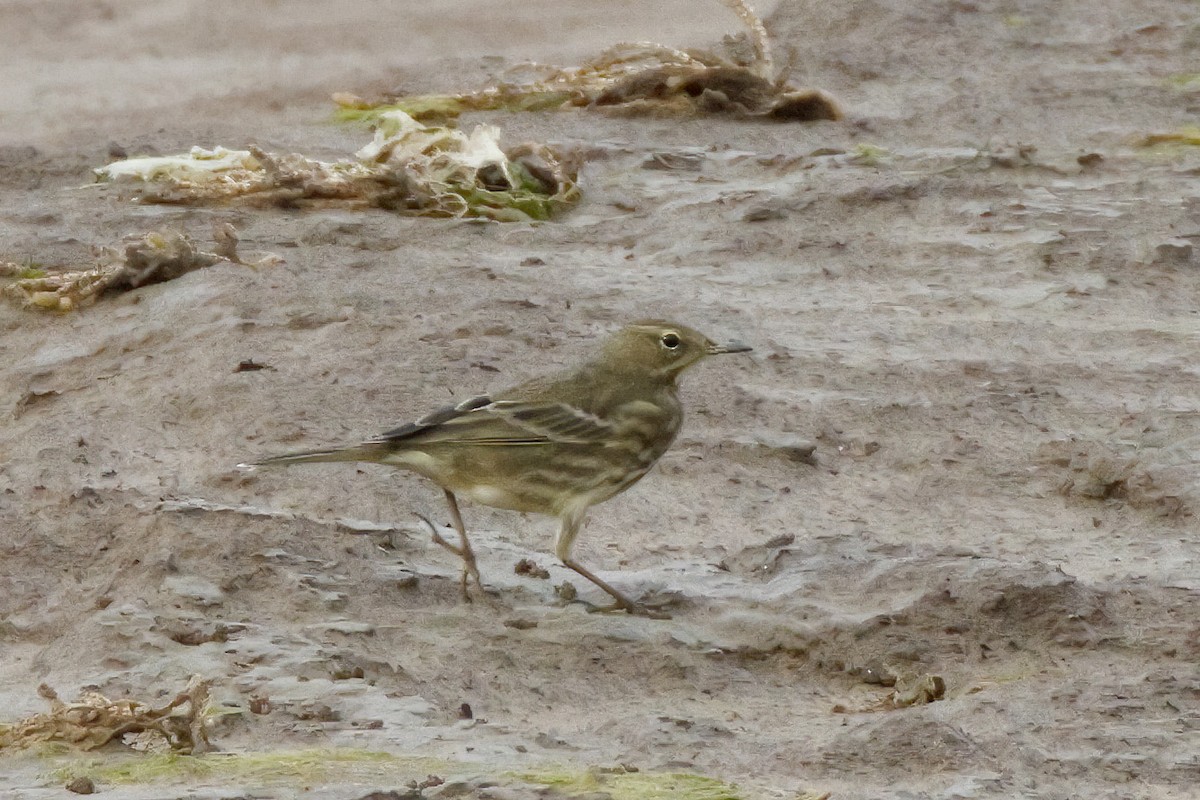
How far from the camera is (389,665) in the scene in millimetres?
5723

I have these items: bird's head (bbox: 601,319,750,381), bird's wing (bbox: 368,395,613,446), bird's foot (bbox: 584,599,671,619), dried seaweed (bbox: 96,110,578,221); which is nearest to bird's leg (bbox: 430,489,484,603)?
bird's wing (bbox: 368,395,613,446)

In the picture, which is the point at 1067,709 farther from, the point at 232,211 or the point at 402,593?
the point at 232,211

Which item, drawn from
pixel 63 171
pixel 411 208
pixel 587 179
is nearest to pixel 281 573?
pixel 411 208

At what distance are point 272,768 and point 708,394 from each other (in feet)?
11.7

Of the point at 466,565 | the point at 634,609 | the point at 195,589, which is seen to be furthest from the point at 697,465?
the point at 195,589

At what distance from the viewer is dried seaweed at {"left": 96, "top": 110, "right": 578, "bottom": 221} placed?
1012 cm

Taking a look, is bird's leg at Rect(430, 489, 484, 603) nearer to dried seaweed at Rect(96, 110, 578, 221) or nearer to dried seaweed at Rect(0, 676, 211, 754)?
dried seaweed at Rect(0, 676, 211, 754)

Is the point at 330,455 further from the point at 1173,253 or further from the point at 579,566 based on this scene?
the point at 1173,253

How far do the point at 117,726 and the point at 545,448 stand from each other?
188 cm

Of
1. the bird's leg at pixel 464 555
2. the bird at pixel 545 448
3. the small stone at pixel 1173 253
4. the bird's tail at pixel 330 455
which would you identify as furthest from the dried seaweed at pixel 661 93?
the bird's tail at pixel 330 455

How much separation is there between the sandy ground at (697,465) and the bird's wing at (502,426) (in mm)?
504

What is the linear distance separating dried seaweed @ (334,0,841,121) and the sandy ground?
0.78ft

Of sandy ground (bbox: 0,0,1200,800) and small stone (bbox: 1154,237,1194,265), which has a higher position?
small stone (bbox: 1154,237,1194,265)

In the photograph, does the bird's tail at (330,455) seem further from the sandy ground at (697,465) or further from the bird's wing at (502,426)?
the sandy ground at (697,465)
